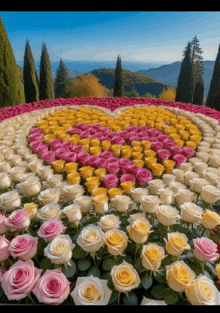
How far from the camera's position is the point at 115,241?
87.7 inches

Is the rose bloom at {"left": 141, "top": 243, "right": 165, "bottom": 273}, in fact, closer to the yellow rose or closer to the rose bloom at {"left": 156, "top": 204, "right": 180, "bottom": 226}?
the rose bloom at {"left": 156, "top": 204, "right": 180, "bottom": 226}

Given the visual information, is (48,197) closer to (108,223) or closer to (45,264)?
(45,264)

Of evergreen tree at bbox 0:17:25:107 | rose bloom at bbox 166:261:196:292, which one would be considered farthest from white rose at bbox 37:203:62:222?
evergreen tree at bbox 0:17:25:107

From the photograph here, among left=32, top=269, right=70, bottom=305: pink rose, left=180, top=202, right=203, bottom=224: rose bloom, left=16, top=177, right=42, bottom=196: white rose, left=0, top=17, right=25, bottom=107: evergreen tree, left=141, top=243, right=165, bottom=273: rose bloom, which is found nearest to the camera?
left=32, top=269, right=70, bottom=305: pink rose

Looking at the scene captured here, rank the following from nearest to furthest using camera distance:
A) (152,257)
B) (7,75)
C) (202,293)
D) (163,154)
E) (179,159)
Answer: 1. (202,293)
2. (152,257)
3. (179,159)
4. (163,154)
5. (7,75)

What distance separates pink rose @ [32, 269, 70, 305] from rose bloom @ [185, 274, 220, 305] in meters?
1.08

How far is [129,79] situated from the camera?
A: 108m

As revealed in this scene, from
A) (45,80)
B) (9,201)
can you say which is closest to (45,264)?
(9,201)

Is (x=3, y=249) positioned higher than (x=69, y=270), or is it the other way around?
(x=3, y=249)

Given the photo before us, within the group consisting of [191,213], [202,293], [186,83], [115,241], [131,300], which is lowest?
[131,300]

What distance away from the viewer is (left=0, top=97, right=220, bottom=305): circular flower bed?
1.95 meters

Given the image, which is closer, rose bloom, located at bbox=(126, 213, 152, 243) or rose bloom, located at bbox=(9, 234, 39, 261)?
rose bloom, located at bbox=(9, 234, 39, 261)

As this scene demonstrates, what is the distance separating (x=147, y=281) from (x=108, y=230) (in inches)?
25.5

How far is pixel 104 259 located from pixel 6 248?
106 cm
